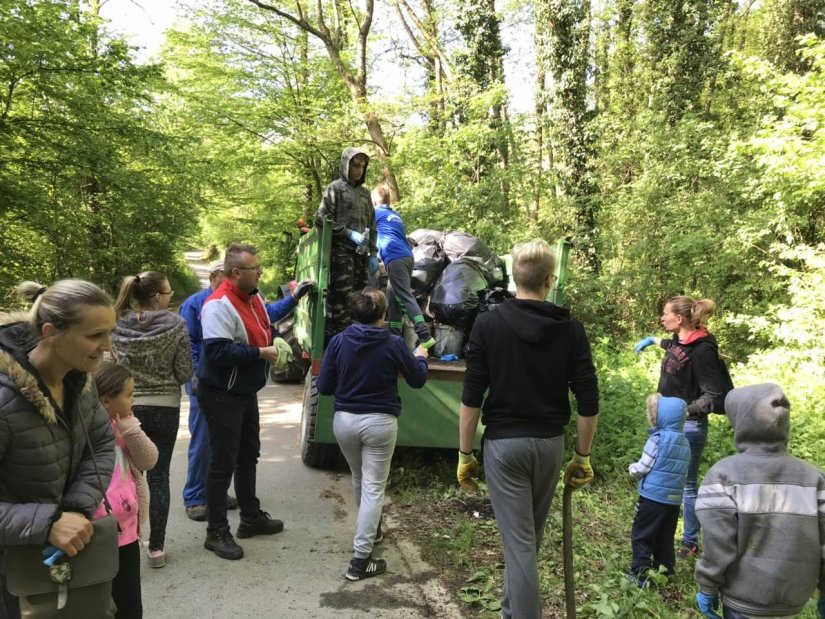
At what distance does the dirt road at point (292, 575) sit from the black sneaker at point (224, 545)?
41mm

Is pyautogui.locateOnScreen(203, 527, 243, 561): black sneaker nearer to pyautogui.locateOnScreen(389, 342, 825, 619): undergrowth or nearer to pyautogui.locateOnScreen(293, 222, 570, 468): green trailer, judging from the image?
pyautogui.locateOnScreen(293, 222, 570, 468): green trailer

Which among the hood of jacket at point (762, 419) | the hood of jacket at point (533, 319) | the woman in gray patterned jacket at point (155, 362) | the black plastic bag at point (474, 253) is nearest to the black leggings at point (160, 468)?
the woman in gray patterned jacket at point (155, 362)

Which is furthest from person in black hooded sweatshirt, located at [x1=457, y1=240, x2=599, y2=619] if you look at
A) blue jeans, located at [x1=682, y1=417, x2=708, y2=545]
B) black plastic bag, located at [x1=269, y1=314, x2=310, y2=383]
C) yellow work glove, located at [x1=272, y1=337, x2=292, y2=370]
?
black plastic bag, located at [x1=269, y1=314, x2=310, y2=383]

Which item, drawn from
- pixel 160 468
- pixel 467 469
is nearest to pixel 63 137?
pixel 160 468

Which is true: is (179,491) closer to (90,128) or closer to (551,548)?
(551,548)

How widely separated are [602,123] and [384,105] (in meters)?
4.30

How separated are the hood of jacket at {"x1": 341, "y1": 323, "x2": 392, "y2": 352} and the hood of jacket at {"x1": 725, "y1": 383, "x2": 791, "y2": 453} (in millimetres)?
1877

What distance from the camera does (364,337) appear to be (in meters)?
3.32

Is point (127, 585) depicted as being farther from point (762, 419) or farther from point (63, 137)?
point (63, 137)

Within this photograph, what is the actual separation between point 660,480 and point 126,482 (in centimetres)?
276

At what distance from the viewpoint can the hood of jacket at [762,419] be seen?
2.07m

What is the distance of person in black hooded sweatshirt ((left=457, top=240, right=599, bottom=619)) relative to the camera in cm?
250

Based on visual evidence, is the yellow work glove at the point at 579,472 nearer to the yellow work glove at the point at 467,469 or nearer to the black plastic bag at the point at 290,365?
the yellow work glove at the point at 467,469

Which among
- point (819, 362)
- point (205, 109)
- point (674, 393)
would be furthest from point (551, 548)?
point (205, 109)
